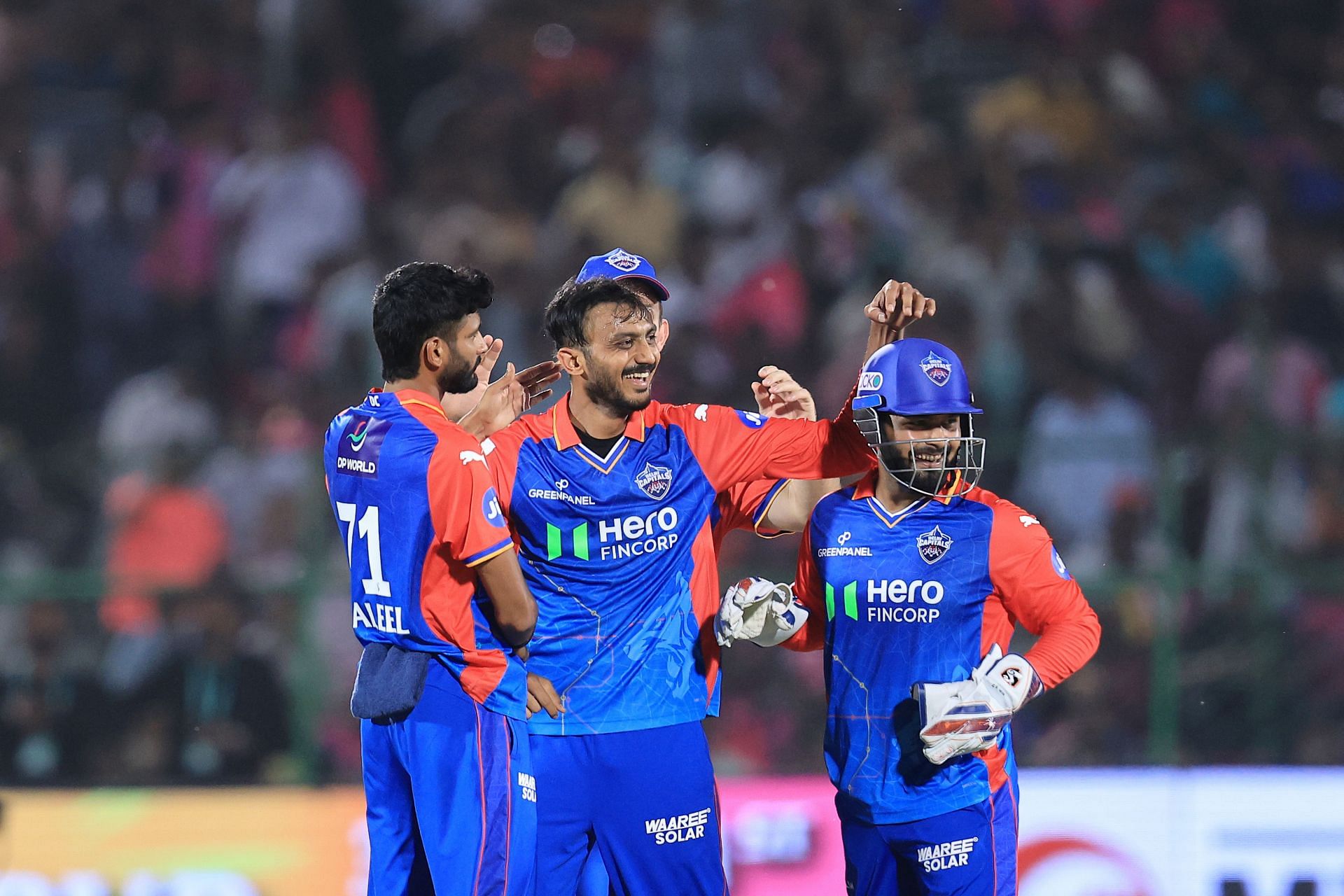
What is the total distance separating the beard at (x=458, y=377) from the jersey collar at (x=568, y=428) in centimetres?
29

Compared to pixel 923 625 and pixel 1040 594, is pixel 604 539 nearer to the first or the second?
pixel 923 625

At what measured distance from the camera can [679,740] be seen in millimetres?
4445

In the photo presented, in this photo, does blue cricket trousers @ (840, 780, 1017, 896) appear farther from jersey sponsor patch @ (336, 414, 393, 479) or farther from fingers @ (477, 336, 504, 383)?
fingers @ (477, 336, 504, 383)

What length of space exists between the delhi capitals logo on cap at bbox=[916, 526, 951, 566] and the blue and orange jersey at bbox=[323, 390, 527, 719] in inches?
46.3

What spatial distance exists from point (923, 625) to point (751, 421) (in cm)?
84

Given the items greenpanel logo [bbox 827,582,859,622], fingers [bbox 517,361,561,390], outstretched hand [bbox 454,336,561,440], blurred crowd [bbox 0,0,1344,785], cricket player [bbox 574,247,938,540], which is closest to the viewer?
greenpanel logo [bbox 827,582,859,622]

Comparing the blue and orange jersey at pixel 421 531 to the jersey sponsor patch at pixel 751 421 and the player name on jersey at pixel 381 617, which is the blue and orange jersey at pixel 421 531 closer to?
the player name on jersey at pixel 381 617

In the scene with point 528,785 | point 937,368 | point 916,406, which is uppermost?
point 937,368

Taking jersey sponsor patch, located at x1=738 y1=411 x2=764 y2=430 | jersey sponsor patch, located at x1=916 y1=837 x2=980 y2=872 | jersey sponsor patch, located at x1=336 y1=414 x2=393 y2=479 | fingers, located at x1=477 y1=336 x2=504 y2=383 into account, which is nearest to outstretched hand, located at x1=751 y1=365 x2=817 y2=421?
jersey sponsor patch, located at x1=738 y1=411 x2=764 y2=430

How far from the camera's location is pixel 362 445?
4.23m

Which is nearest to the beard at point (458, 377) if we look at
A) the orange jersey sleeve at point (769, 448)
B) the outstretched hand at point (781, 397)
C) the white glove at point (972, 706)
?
the orange jersey sleeve at point (769, 448)

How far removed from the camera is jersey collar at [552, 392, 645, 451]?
4535 mm

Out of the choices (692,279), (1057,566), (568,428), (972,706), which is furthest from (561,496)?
(692,279)

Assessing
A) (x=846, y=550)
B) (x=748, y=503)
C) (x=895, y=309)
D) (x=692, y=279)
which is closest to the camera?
(x=846, y=550)
